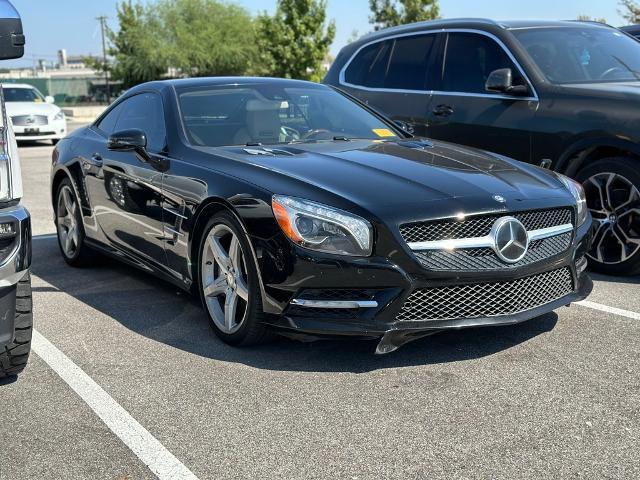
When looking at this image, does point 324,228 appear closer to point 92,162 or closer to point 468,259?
point 468,259

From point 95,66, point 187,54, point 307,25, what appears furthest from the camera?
point 95,66

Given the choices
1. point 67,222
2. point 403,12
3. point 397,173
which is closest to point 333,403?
point 397,173

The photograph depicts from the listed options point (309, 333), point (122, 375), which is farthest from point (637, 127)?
point (122, 375)

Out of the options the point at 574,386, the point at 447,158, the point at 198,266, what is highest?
the point at 447,158

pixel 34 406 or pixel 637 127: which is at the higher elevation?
pixel 637 127

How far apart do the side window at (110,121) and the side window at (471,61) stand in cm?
269

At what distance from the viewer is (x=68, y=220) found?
673 centimetres

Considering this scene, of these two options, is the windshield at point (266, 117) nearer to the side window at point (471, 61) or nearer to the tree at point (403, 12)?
the side window at point (471, 61)

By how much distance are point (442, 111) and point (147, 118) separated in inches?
99.5

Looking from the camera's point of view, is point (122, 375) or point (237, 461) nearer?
point (237, 461)

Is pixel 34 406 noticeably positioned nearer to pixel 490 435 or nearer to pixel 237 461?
pixel 237 461

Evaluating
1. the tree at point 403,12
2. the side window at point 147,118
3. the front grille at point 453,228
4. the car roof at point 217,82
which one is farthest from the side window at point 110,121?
the tree at point 403,12

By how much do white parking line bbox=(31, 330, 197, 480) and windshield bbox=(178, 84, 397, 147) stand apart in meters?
1.54

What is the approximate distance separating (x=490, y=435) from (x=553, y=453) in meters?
0.27
